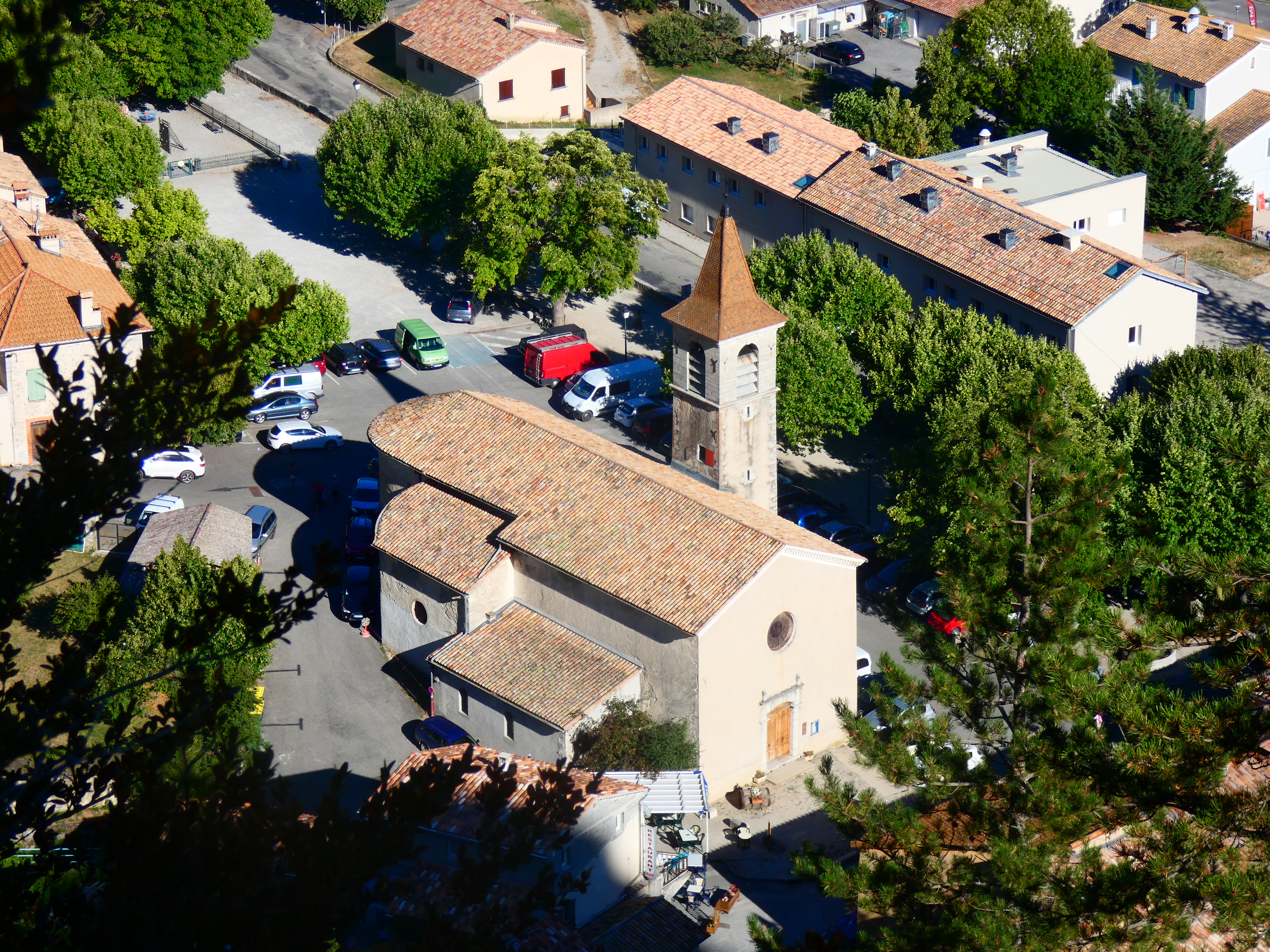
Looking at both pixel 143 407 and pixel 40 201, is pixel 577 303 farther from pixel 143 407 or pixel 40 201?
pixel 143 407

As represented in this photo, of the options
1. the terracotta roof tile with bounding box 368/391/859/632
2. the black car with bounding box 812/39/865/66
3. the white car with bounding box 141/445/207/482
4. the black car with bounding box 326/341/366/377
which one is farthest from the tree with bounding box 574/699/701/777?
the black car with bounding box 812/39/865/66

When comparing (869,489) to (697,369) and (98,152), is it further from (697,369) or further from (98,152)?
(98,152)

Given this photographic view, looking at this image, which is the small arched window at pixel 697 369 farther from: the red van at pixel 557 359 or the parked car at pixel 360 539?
the red van at pixel 557 359

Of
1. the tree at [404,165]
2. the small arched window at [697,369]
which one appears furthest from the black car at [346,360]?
the small arched window at [697,369]

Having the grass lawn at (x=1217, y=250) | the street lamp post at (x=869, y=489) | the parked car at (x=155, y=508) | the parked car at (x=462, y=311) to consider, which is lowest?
the grass lawn at (x=1217, y=250)

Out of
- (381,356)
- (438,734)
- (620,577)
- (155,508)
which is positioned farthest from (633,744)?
(381,356)
